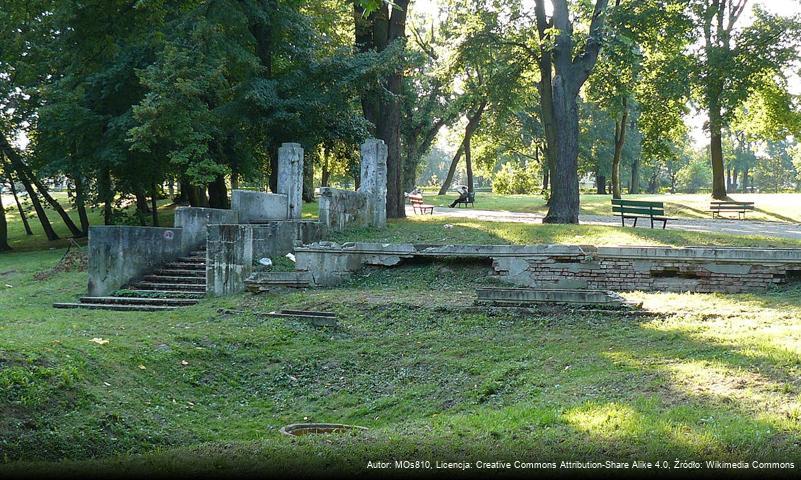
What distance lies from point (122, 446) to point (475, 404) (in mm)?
3350

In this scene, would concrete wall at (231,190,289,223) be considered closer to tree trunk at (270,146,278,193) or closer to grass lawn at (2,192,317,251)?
tree trunk at (270,146,278,193)

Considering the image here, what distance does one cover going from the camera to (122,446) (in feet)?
21.9

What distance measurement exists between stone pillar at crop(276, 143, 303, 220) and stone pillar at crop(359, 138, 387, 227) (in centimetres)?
254

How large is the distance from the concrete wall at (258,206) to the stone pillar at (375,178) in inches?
117

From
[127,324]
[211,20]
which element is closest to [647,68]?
[211,20]

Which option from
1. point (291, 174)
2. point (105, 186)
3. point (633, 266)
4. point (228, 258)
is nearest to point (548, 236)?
point (633, 266)

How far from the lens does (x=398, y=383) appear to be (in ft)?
30.1

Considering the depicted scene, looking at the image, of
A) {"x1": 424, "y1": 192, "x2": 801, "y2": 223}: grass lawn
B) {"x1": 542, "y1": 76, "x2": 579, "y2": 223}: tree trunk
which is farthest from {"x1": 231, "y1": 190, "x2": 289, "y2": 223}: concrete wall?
{"x1": 424, "y1": 192, "x2": 801, "y2": 223}: grass lawn

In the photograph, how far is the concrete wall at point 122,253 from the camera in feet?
55.0

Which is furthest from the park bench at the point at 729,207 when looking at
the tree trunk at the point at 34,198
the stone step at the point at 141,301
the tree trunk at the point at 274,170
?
the tree trunk at the point at 34,198

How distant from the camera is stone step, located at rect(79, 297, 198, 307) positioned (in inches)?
588

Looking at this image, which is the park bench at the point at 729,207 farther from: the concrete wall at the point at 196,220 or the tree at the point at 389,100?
the concrete wall at the point at 196,220

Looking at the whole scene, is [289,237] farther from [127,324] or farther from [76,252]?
[76,252]

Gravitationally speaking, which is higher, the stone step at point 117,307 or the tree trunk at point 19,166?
the tree trunk at point 19,166
